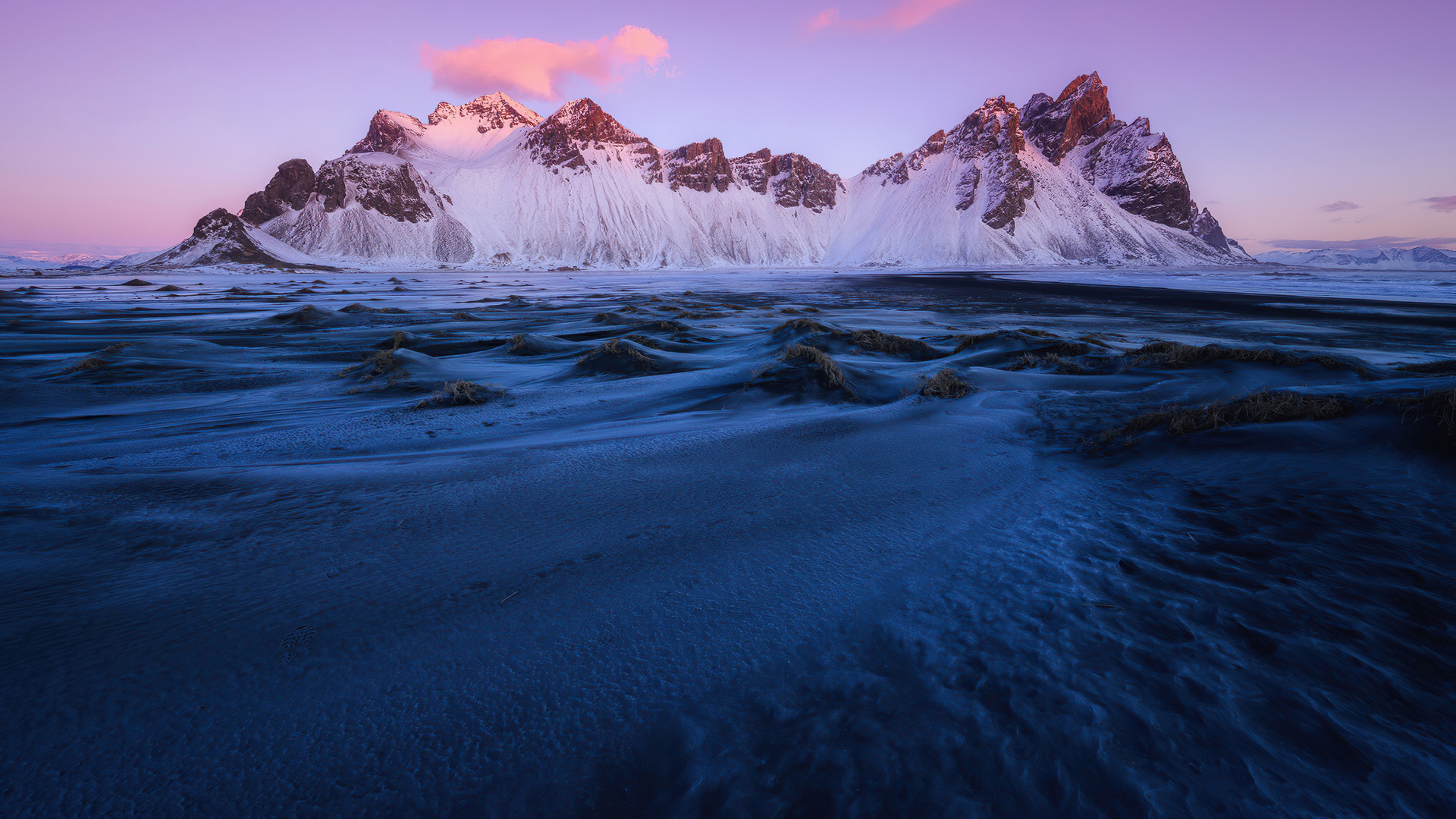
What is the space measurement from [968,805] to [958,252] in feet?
481

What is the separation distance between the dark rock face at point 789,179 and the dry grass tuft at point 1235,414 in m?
168

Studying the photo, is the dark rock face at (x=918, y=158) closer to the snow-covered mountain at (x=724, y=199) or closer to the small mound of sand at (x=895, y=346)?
the snow-covered mountain at (x=724, y=199)

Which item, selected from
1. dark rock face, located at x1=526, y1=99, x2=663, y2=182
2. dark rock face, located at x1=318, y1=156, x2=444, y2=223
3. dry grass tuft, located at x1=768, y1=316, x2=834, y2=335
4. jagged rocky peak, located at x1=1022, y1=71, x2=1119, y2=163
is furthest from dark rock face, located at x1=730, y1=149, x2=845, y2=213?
dry grass tuft, located at x1=768, y1=316, x2=834, y2=335

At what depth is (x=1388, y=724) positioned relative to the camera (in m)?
1.51

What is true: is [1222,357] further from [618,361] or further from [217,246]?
[217,246]

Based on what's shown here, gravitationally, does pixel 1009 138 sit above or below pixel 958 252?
above

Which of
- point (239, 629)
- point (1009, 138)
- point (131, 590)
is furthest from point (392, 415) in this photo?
point (1009, 138)

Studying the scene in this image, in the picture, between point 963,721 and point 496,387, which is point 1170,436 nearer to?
point 963,721

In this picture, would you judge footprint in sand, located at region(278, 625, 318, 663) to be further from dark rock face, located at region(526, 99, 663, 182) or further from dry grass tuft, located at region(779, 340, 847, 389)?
dark rock face, located at region(526, 99, 663, 182)

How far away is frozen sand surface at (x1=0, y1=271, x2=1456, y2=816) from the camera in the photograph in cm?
147

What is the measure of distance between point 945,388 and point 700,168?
548 feet

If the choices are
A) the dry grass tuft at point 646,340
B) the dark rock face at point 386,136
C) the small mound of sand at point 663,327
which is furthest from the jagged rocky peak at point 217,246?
the dry grass tuft at point 646,340

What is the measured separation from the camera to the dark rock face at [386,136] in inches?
6220

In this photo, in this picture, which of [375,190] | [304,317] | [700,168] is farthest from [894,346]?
[700,168]
